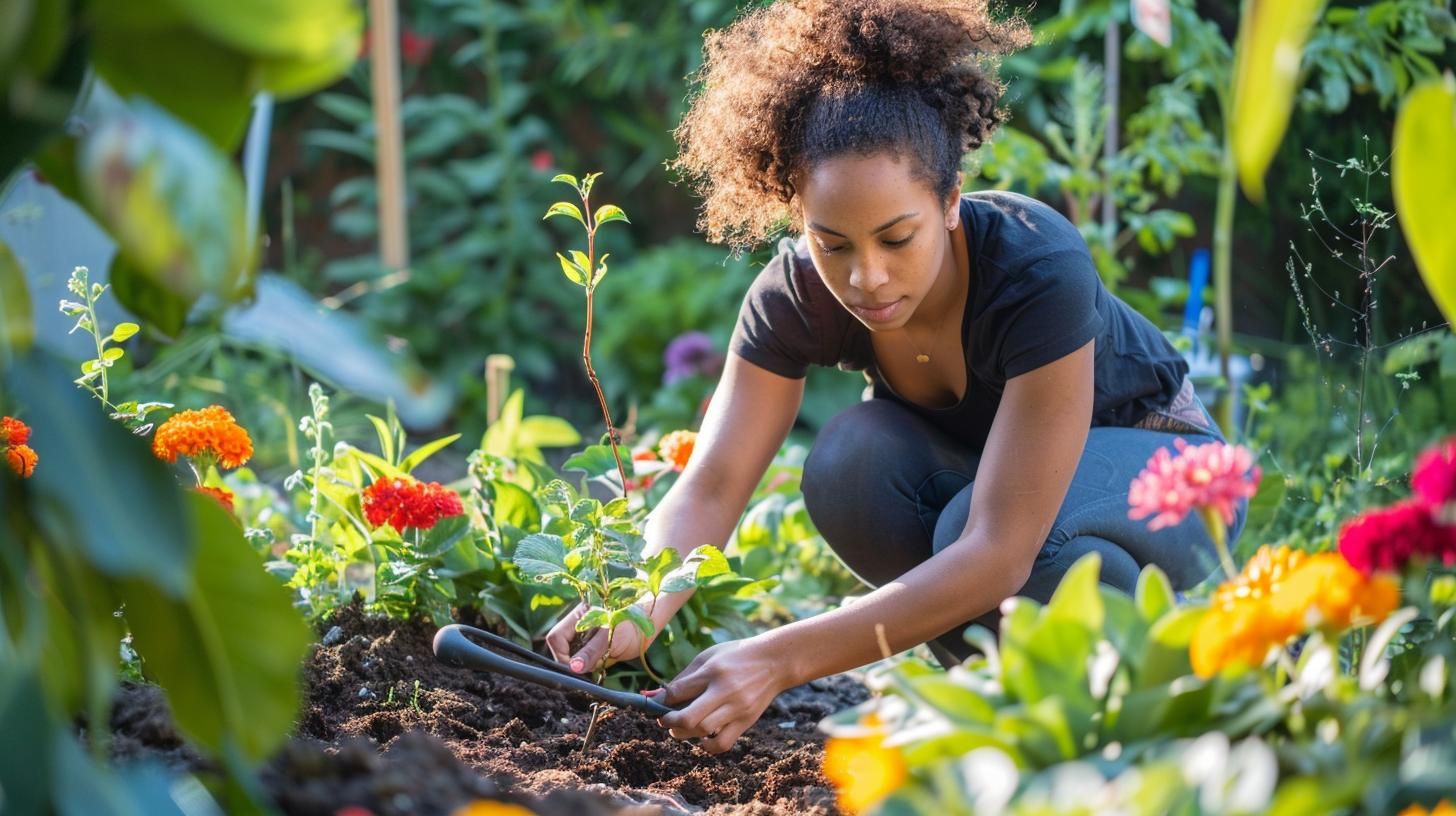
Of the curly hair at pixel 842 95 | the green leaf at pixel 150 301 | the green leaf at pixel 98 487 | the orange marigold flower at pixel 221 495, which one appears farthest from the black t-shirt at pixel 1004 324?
the green leaf at pixel 98 487

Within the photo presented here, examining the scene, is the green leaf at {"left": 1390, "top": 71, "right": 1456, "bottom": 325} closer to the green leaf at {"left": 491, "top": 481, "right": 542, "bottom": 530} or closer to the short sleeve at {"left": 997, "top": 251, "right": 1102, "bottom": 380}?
the short sleeve at {"left": 997, "top": 251, "right": 1102, "bottom": 380}

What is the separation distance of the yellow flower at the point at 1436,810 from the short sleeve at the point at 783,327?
127cm

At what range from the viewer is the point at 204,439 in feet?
→ 6.16

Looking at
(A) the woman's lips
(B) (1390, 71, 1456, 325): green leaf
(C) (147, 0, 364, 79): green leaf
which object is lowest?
(B) (1390, 71, 1456, 325): green leaf

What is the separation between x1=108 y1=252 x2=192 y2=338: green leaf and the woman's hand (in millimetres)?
772

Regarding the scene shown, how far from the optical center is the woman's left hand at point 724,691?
156cm

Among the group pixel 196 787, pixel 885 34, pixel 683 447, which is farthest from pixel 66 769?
pixel 683 447

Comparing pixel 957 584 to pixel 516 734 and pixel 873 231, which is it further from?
pixel 516 734

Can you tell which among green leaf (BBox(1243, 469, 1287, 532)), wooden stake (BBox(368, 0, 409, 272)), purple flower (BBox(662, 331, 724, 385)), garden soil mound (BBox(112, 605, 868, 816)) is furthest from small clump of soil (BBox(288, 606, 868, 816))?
wooden stake (BBox(368, 0, 409, 272))

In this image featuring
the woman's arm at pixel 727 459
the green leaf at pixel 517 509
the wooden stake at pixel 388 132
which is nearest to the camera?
the woman's arm at pixel 727 459

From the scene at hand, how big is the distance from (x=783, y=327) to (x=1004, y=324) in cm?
34

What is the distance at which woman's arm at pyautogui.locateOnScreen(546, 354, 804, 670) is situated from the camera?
1986mm

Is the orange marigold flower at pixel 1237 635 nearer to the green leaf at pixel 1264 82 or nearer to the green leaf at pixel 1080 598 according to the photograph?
the green leaf at pixel 1080 598

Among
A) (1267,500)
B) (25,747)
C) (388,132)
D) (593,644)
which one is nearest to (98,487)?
(25,747)
